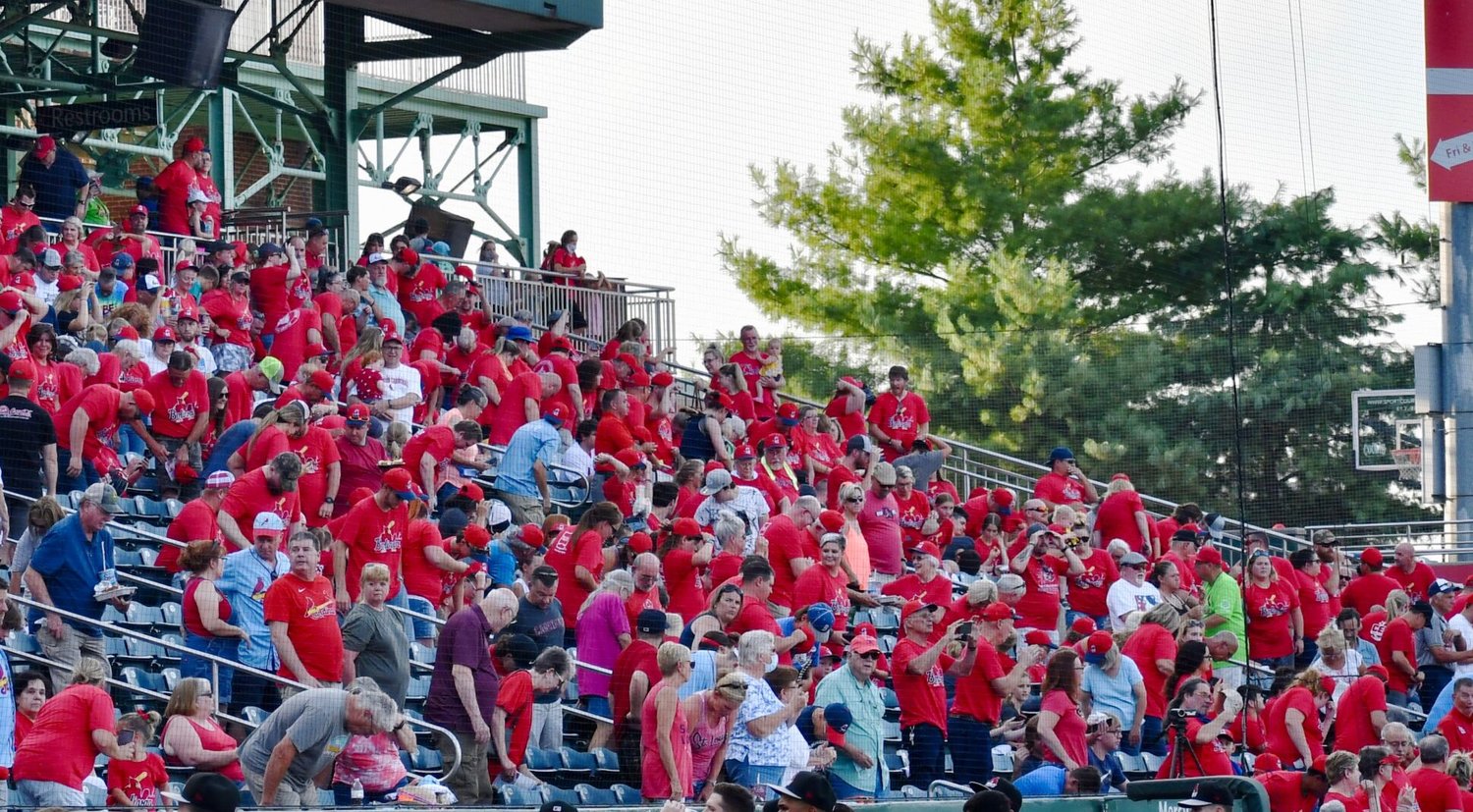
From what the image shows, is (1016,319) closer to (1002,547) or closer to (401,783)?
(1002,547)

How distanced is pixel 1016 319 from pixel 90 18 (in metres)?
11.5

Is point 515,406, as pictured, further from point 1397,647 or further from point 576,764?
point 1397,647

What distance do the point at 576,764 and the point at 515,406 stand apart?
4.86 meters

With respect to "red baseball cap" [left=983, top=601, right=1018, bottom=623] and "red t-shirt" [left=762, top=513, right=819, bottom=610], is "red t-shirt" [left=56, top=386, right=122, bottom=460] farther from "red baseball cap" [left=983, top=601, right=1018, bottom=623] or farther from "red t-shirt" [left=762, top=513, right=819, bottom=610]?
"red baseball cap" [left=983, top=601, right=1018, bottom=623]

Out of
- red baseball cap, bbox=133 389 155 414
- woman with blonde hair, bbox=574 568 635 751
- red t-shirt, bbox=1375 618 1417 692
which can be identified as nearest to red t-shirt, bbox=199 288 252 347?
red baseball cap, bbox=133 389 155 414

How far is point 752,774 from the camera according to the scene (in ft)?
28.7

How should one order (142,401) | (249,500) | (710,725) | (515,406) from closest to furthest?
(710,725), (249,500), (142,401), (515,406)

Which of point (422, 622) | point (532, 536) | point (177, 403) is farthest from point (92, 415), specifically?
point (532, 536)

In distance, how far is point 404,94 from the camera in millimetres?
18828

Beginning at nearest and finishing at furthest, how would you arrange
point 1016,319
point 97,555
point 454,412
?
1. point 97,555
2. point 454,412
3. point 1016,319

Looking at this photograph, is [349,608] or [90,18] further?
[90,18]

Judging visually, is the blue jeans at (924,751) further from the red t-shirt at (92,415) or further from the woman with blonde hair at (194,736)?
the red t-shirt at (92,415)

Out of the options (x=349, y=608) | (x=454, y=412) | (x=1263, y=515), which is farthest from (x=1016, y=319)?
(x=349, y=608)

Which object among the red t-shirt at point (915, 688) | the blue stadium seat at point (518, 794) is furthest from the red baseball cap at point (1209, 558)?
the blue stadium seat at point (518, 794)
